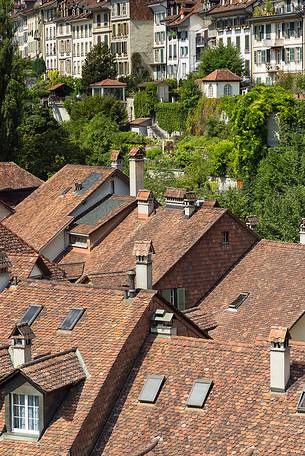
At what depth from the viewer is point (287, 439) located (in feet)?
78.6

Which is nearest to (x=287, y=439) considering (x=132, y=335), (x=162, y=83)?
(x=132, y=335)

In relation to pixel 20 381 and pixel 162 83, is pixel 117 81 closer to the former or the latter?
pixel 162 83

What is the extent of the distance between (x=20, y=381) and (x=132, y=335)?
308cm

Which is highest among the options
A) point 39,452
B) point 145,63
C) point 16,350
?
point 145,63

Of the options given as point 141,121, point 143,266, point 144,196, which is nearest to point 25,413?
point 143,266

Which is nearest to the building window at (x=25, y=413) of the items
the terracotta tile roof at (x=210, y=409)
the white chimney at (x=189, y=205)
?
the terracotta tile roof at (x=210, y=409)

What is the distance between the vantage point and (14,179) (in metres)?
58.1

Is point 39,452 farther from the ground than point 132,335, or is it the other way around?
point 132,335

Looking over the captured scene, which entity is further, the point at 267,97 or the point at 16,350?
the point at 267,97

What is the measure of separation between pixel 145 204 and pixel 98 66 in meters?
89.0

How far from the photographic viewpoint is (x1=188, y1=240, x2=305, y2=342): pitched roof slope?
123 ft

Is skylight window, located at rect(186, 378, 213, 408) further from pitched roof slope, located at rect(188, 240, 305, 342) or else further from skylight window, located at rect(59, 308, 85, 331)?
pitched roof slope, located at rect(188, 240, 305, 342)

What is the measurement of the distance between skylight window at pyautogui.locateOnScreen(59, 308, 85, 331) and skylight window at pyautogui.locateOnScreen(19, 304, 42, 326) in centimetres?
93

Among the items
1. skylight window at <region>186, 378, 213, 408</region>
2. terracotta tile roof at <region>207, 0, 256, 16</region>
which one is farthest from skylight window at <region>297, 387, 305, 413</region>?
terracotta tile roof at <region>207, 0, 256, 16</region>
